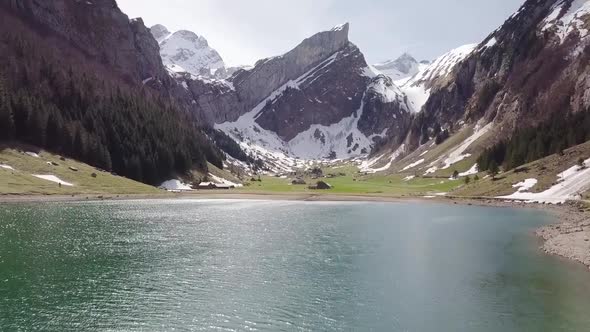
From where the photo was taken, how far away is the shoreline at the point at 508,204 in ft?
180

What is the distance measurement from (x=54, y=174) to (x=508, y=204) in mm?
118423

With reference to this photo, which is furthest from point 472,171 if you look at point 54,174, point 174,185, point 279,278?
point 279,278

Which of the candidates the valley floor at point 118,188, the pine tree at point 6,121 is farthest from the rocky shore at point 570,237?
the pine tree at point 6,121

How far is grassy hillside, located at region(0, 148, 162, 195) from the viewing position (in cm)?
11188

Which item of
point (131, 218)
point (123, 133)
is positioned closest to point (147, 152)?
point (123, 133)

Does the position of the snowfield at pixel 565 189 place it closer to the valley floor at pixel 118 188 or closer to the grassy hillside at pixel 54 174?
the valley floor at pixel 118 188

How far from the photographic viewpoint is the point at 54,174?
12744 cm

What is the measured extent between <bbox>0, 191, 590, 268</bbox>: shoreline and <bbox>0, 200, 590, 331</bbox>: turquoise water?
10.3 ft

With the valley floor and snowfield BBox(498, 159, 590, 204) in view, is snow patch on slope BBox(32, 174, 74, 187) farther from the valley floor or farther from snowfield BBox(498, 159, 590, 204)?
snowfield BBox(498, 159, 590, 204)

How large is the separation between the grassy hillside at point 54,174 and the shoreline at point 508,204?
4437mm

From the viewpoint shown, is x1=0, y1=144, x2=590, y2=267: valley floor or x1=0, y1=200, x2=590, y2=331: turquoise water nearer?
x1=0, y1=200, x2=590, y2=331: turquoise water

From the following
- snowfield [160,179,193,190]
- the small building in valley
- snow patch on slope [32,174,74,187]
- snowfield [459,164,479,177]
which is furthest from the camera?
snowfield [459,164,479,177]

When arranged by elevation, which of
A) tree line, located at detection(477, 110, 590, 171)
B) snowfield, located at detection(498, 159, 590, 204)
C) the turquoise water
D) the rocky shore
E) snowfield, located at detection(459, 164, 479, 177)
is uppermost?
tree line, located at detection(477, 110, 590, 171)

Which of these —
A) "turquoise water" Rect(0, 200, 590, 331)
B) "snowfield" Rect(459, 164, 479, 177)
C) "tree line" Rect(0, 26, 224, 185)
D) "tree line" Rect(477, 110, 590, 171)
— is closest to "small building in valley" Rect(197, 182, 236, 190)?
"tree line" Rect(0, 26, 224, 185)
